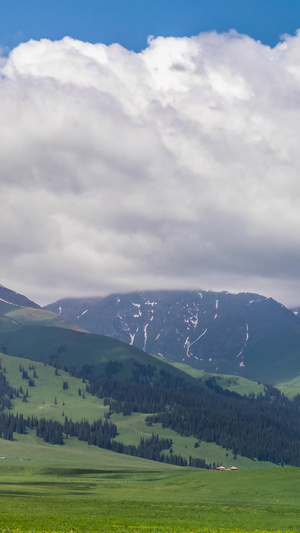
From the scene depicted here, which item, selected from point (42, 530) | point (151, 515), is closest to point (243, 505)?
point (151, 515)

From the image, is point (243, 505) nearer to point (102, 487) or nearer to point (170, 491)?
point (170, 491)

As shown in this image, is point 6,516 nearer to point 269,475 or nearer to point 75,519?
point 75,519

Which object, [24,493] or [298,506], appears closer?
[298,506]

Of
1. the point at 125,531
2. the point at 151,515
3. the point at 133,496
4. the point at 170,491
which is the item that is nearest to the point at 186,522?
the point at 151,515

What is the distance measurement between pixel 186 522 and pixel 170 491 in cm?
7619

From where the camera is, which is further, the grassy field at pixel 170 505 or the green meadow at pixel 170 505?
the grassy field at pixel 170 505

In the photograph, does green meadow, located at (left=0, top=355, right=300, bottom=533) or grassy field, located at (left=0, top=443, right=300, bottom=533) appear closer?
green meadow, located at (left=0, top=355, right=300, bottom=533)

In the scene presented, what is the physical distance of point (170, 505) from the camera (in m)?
127

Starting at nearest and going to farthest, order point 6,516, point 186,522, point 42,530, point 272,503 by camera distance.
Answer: point 42,530 → point 6,516 → point 186,522 → point 272,503

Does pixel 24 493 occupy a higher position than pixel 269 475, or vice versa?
pixel 269 475

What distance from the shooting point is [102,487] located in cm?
18362

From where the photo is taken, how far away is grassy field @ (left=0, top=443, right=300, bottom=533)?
8700 centimetres

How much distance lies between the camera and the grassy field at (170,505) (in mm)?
87000

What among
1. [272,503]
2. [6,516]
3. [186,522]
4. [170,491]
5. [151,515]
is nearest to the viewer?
Answer: [6,516]
